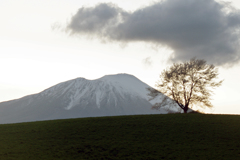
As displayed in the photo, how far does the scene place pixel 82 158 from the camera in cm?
3155

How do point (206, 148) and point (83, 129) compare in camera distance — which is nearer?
point (206, 148)

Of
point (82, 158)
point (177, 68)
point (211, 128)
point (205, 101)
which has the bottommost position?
point (82, 158)

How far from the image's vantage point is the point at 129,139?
39250 millimetres

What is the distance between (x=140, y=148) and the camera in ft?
114

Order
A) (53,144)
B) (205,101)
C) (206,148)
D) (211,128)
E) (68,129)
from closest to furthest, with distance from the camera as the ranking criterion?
1. (206,148)
2. (53,144)
3. (211,128)
4. (68,129)
5. (205,101)

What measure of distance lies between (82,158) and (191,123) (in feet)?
80.1

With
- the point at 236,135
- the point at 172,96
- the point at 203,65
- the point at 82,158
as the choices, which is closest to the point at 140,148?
the point at 82,158

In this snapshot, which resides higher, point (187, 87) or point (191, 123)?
point (187, 87)

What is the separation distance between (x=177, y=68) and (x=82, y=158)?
44.9 meters

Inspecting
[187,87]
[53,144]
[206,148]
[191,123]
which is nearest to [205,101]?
[187,87]

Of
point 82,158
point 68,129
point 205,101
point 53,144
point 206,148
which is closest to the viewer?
point 82,158

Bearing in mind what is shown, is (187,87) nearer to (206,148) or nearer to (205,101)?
(205,101)

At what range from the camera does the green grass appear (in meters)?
32.5

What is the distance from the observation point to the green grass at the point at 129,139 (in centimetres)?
3247
